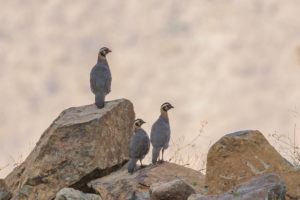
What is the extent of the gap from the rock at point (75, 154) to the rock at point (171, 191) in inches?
170

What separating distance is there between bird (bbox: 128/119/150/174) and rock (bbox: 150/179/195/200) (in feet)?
11.9

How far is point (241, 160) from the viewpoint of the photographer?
1310cm

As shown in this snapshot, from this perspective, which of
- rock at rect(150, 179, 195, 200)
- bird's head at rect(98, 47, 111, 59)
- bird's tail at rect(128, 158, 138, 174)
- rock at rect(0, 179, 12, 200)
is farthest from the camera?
bird's head at rect(98, 47, 111, 59)

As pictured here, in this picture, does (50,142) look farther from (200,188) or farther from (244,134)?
(244,134)

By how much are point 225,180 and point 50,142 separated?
6894 millimetres

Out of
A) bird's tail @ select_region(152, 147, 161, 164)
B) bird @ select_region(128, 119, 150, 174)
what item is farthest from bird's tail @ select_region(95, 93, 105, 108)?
bird's tail @ select_region(152, 147, 161, 164)

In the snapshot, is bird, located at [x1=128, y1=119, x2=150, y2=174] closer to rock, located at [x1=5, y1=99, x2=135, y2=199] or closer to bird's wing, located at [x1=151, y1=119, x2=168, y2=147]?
bird's wing, located at [x1=151, y1=119, x2=168, y2=147]

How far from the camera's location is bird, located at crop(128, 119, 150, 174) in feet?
56.7

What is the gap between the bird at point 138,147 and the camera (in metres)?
17.3

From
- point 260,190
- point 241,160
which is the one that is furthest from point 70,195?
point 260,190

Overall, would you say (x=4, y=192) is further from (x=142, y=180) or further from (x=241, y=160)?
(x=241, y=160)

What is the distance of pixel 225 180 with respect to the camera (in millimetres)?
13148

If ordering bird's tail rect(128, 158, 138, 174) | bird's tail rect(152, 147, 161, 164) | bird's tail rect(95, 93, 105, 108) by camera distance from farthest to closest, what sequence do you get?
bird's tail rect(95, 93, 105, 108)
bird's tail rect(152, 147, 161, 164)
bird's tail rect(128, 158, 138, 174)

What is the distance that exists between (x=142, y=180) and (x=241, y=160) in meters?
4.00
